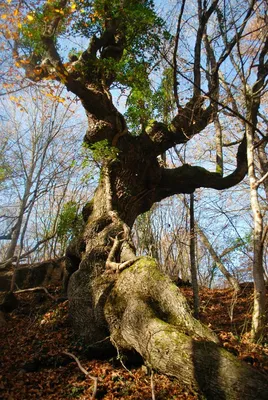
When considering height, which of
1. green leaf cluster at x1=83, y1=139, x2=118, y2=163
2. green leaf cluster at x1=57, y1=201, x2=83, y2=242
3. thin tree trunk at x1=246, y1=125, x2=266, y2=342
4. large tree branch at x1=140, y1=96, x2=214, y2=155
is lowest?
thin tree trunk at x1=246, y1=125, x2=266, y2=342

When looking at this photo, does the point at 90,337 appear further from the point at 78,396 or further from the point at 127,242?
the point at 127,242

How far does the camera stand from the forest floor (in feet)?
10.9

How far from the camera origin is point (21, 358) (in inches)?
174

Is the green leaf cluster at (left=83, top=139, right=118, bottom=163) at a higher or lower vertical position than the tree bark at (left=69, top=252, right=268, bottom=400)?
higher

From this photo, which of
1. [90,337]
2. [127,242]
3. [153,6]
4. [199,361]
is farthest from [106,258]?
[153,6]

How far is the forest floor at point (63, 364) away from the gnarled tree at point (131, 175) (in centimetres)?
26

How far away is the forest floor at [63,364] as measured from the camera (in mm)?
3309

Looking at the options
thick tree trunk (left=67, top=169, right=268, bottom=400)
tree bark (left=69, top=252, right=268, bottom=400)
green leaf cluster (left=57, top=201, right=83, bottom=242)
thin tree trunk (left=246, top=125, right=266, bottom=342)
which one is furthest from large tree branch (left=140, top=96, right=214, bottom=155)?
tree bark (left=69, top=252, right=268, bottom=400)

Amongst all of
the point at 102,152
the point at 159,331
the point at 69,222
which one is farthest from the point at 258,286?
the point at 69,222

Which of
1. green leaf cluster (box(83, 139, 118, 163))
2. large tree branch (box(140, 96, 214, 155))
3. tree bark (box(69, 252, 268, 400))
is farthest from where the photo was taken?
large tree branch (box(140, 96, 214, 155))

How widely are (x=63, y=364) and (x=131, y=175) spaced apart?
13.0ft

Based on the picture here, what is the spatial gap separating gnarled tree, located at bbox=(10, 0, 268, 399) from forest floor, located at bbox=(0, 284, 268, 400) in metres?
0.26

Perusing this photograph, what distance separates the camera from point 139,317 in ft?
12.1

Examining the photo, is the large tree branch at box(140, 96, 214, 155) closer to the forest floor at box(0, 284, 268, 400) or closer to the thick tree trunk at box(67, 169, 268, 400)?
the thick tree trunk at box(67, 169, 268, 400)
